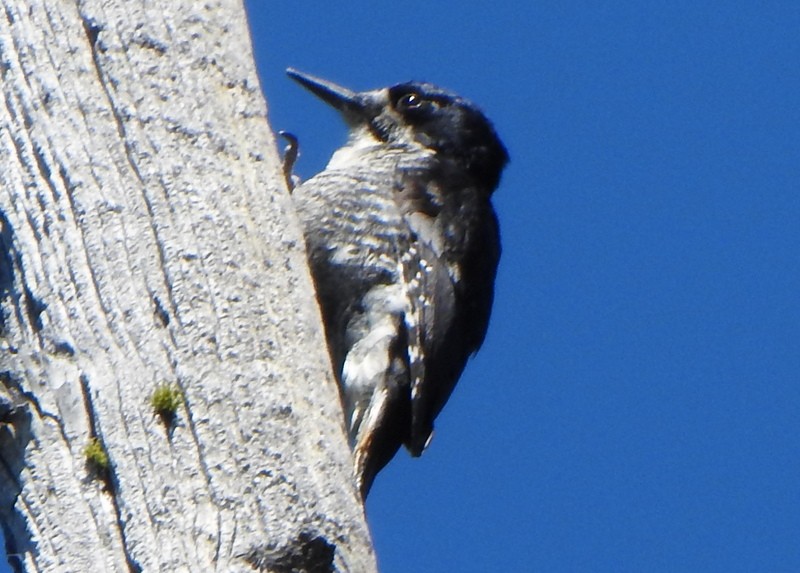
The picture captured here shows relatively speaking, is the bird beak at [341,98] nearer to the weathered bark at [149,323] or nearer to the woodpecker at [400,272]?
the woodpecker at [400,272]

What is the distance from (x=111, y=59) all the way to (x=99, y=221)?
538 mm

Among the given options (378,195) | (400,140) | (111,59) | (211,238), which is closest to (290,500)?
(211,238)

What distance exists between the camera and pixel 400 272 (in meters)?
4.89

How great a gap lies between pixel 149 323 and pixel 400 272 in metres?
1.89

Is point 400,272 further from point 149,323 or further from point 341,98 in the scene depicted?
point 149,323

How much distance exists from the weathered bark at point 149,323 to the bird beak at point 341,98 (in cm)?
211

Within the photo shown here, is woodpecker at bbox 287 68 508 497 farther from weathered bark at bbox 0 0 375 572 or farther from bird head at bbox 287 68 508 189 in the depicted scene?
weathered bark at bbox 0 0 375 572

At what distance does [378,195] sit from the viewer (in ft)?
16.7

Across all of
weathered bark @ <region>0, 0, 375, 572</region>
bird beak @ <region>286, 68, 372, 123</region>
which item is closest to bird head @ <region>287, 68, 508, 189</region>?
bird beak @ <region>286, 68, 372, 123</region>

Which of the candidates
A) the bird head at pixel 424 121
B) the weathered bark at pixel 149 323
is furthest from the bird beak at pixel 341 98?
the weathered bark at pixel 149 323

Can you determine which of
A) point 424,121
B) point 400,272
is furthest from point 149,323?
point 424,121

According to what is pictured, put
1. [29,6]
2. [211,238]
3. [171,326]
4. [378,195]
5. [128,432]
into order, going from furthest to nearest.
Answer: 1. [378,195]
2. [29,6]
3. [211,238]
4. [171,326]
5. [128,432]

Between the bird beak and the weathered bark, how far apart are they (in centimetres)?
211

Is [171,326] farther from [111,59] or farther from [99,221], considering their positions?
[111,59]
